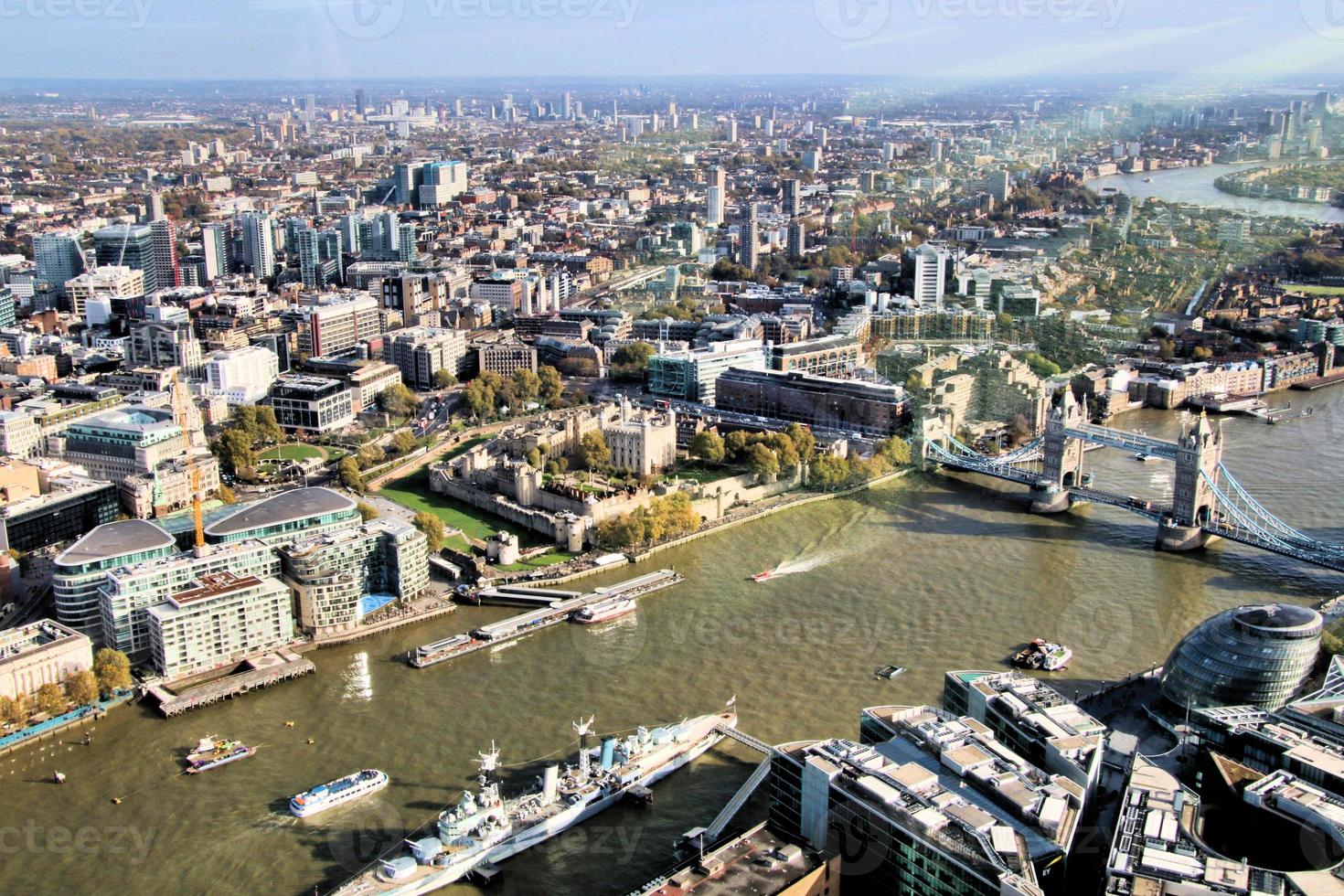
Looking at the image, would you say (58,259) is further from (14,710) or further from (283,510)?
(14,710)

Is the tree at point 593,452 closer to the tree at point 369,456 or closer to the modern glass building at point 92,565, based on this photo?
the tree at point 369,456

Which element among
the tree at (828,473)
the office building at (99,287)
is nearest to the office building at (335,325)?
the office building at (99,287)

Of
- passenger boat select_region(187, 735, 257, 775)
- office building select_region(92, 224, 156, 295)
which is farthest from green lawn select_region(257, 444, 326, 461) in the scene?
office building select_region(92, 224, 156, 295)

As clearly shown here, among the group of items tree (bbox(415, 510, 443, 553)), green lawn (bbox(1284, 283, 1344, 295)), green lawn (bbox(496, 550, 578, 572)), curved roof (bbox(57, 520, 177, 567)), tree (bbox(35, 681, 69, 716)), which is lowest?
green lawn (bbox(496, 550, 578, 572))

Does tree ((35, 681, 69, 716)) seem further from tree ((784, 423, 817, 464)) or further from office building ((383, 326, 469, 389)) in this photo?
office building ((383, 326, 469, 389))

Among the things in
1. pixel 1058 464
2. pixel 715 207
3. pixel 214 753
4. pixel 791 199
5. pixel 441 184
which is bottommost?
pixel 214 753

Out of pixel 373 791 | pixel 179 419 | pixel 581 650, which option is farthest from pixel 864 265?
pixel 373 791

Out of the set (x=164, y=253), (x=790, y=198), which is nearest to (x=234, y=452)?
(x=164, y=253)
